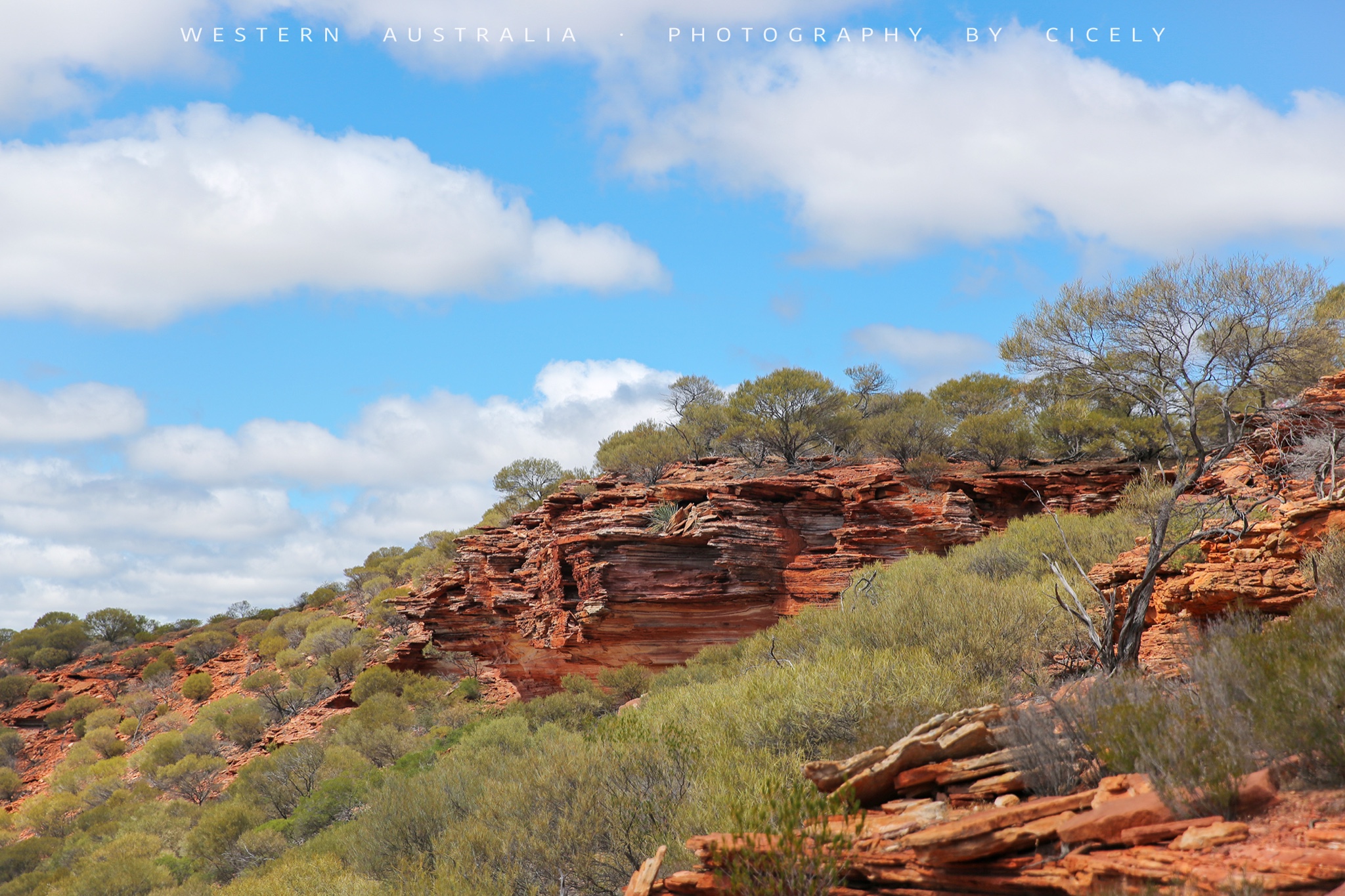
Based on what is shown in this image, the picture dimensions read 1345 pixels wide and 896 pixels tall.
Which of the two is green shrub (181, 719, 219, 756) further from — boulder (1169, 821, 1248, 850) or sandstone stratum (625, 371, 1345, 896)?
boulder (1169, 821, 1248, 850)

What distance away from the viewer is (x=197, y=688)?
35125 mm

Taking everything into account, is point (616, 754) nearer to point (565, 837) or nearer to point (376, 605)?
point (565, 837)

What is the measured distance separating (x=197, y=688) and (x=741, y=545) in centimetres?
2922

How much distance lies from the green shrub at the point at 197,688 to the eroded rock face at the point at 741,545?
21.1m

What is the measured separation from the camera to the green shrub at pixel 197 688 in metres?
35.1

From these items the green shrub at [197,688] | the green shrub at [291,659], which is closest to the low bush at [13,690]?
the green shrub at [197,688]

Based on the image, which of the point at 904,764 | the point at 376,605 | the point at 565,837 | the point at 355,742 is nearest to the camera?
the point at 904,764

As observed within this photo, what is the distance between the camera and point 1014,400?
1102 inches

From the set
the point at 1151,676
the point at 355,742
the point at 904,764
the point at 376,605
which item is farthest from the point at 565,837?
the point at 376,605

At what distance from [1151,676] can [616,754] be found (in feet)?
19.5

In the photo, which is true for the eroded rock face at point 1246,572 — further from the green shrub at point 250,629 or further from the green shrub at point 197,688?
the green shrub at point 250,629

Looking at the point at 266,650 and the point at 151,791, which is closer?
the point at 151,791

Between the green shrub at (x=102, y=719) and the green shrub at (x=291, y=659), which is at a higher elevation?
the green shrub at (x=291, y=659)

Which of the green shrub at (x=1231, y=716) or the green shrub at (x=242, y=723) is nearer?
the green shrub at (x=1231, y=716)
